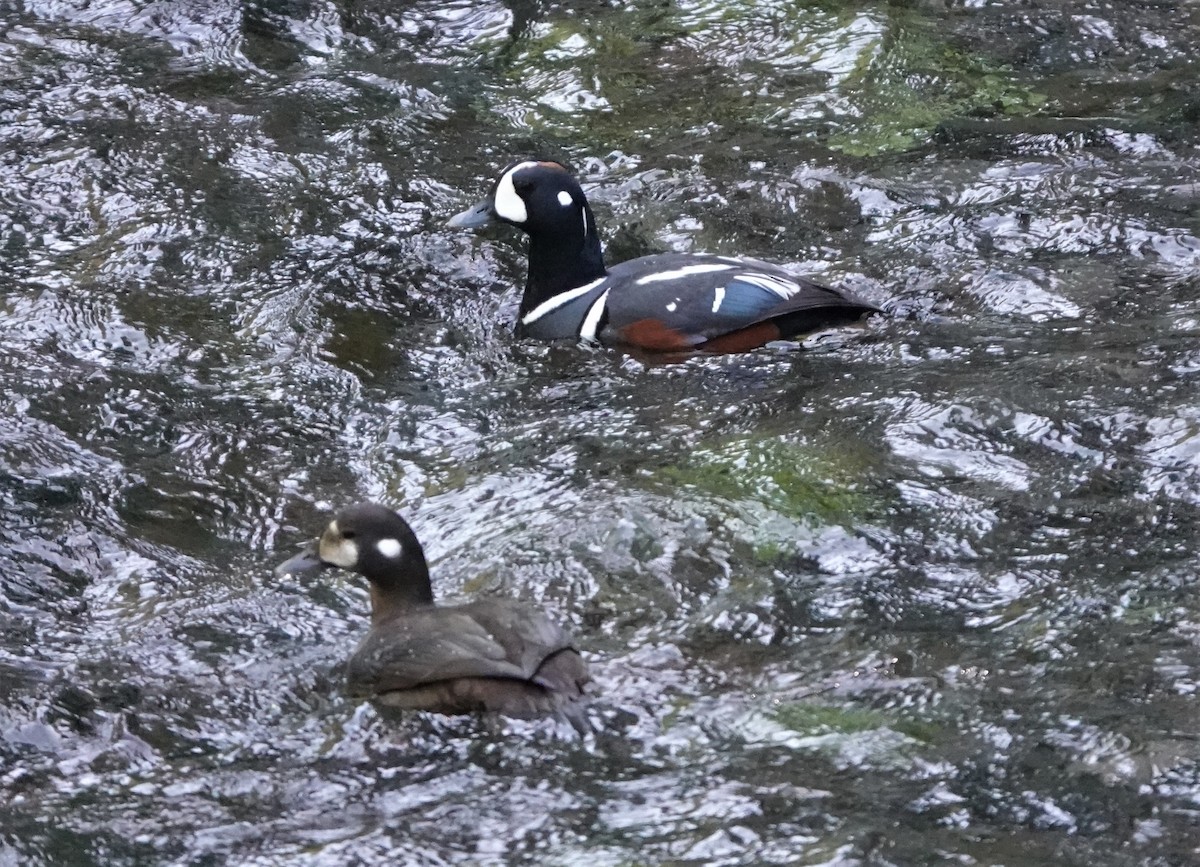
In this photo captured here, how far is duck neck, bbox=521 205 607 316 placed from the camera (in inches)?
289

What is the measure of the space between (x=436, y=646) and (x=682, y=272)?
3.07 meters

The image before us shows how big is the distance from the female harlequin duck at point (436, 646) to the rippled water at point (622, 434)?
0.36 ft

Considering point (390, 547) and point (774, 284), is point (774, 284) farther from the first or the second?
point (390, 547)

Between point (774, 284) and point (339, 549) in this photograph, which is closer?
point (339, 549)

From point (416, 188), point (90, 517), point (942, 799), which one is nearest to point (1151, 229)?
point (416, 188)

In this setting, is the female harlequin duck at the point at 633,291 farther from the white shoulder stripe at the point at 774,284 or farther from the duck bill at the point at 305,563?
the duck bill at the point at 305,563

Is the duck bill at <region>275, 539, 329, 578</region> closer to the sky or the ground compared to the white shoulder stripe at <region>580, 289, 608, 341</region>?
closer to the sky

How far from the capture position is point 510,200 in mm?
7355

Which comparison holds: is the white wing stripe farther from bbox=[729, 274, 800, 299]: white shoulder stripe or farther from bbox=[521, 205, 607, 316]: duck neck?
bbox=[521, 205, 607, 316]: duck neck

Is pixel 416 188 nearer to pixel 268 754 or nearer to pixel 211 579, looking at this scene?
pixel 211 579

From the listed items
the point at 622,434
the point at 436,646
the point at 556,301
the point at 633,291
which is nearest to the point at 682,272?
the point at 633,291

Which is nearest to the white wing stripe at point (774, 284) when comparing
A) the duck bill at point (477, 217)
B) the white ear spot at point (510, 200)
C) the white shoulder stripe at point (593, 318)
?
the white shoulder stripe at point (593, 318)

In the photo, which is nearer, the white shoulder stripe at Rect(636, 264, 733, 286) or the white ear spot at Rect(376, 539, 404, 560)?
the white ear spot at Rect(376, 539, 404, 560)

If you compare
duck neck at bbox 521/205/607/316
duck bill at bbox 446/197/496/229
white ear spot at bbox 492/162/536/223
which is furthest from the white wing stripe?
duck bill at bbox 446/197/496/229
